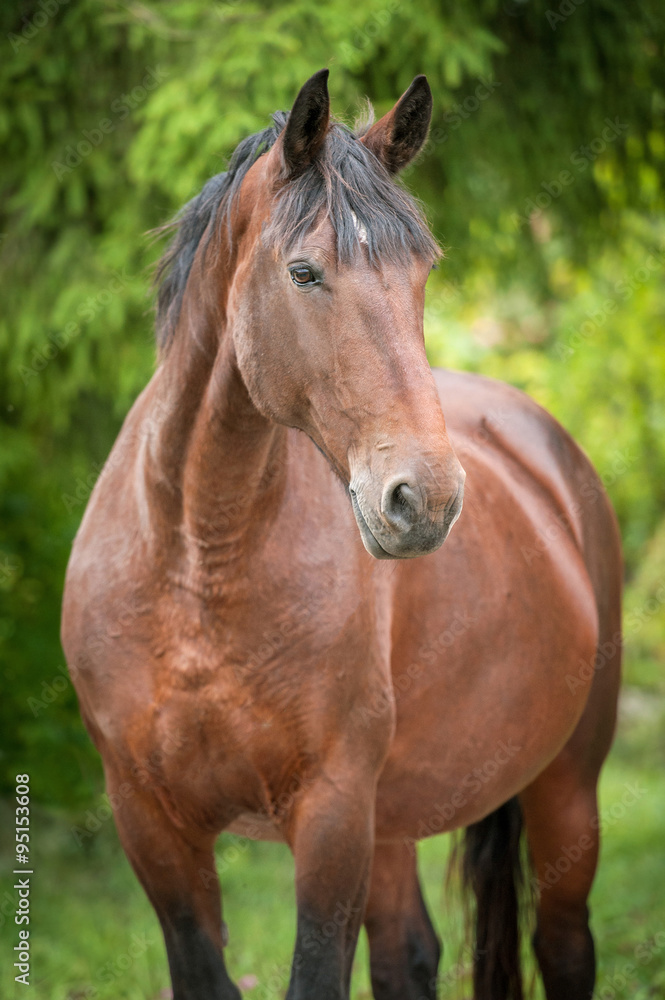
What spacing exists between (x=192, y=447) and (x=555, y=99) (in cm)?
330

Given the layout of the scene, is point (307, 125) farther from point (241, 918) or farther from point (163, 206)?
point (241, 918)

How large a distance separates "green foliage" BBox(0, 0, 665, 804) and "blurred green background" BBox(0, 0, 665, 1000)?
1 cm

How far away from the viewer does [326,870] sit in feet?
7.79

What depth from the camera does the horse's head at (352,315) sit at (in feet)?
6.00

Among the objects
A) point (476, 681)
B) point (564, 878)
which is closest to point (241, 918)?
point (564, 878)

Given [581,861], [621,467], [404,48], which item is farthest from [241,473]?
[621,467]

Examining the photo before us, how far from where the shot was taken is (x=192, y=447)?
2434mm

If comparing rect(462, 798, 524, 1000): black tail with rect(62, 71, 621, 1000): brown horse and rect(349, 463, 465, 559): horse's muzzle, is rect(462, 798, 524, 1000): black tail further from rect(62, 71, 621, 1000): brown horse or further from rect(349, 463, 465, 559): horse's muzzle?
rect(349, 463, 465, 559): horse's muzzle

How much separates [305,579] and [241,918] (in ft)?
12.3

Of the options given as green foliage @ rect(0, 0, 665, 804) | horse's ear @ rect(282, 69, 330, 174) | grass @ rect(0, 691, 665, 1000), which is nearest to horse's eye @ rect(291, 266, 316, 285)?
horse's ear @ rect(282, 69, 330, 174)

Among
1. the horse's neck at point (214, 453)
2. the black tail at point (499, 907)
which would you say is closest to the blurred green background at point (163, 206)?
the black tail at point (499, 907)

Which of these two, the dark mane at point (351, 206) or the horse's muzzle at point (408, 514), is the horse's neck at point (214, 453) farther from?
the horse's muzzle at point (408, 514)

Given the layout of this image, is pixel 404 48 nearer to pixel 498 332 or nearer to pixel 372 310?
pixel 372 310

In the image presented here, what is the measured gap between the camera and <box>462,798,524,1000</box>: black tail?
12.3 feet
